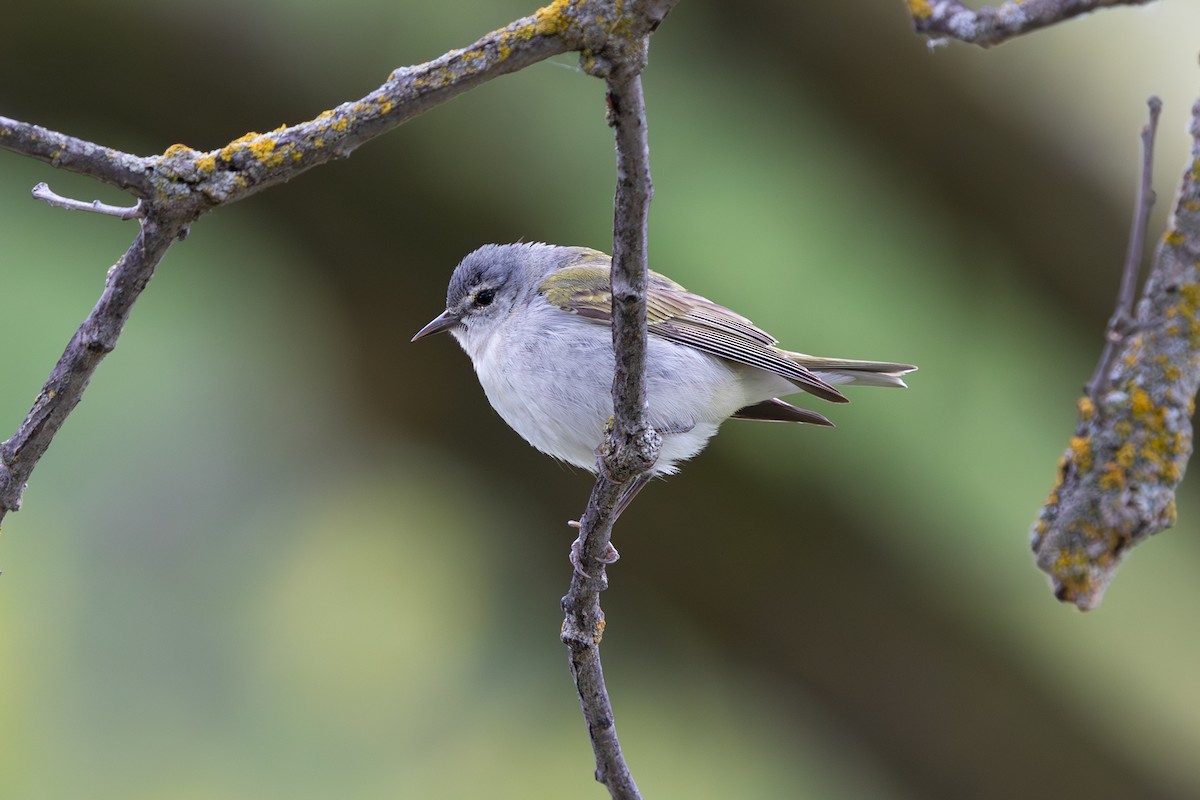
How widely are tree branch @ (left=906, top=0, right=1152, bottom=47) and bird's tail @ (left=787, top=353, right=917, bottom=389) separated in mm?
1880

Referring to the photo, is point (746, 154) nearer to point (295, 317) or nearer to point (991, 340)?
point (991, 340)

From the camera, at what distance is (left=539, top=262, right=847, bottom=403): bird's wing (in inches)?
122

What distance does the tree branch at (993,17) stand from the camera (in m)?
1.34

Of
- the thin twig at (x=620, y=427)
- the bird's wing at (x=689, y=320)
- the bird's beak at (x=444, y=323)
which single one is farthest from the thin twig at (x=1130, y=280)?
the bird's beak at (x=444, y=323)

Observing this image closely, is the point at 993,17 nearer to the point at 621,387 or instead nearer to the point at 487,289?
the point at 621,387

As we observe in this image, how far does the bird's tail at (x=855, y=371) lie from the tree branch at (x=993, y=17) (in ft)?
6.17

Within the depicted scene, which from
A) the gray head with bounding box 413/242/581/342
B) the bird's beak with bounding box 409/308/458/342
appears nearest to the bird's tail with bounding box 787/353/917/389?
the gray head with bounding box 413/242/581/342

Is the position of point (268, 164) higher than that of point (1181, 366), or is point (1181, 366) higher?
point (1181, 366)

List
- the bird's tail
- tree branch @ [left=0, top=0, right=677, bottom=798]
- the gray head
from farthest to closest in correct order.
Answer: the gray head
the bird's tail
tree branch @ [left=0, top=0, right=677, bottom=798]

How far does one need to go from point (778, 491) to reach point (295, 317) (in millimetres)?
2945

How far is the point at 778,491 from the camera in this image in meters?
5.18

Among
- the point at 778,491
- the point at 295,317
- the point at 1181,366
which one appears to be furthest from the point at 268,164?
the point at 295,317

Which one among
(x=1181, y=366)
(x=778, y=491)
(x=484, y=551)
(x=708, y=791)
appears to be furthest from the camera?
(x=484, y=551)

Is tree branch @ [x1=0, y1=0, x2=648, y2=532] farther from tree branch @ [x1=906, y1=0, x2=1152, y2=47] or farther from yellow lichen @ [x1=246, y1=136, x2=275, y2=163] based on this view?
tree branch @ [x1=906, y1=0, x2=1152, y2=47]
